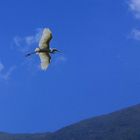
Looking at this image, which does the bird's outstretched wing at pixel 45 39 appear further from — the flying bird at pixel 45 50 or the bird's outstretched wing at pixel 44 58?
the bird's outstretched wing at pixel 44 58

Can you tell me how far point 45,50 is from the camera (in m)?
33.7

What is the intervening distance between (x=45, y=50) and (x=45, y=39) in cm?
88

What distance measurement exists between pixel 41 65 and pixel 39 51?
1125 millimetres

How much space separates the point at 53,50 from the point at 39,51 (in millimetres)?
1040

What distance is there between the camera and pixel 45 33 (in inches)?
1309

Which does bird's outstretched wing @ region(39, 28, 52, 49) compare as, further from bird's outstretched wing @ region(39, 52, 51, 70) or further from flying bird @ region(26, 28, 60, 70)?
bird's outstretched wing @ region(39, 52, 51, 70)

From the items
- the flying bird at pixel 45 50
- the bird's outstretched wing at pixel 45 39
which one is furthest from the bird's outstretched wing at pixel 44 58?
the bird's outstretched wing at pixel 45 39

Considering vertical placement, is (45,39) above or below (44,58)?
above

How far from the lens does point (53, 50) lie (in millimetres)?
34281

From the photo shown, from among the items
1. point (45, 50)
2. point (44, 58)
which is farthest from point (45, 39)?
point (44, 58)

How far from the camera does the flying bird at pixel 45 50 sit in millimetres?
33094

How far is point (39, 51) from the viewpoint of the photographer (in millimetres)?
33688

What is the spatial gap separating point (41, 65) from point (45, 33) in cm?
229

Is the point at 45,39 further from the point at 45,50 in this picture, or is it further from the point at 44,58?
the point at 44,58
